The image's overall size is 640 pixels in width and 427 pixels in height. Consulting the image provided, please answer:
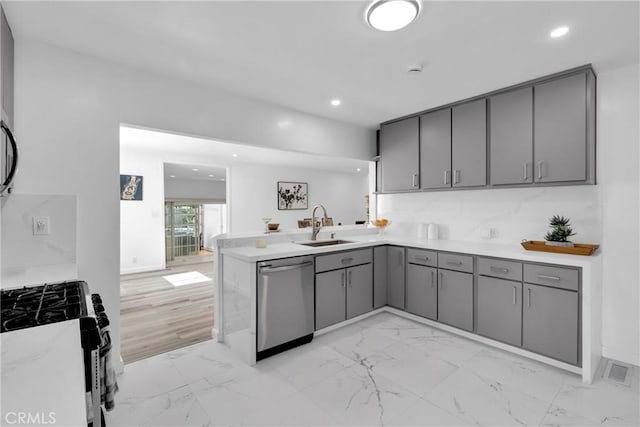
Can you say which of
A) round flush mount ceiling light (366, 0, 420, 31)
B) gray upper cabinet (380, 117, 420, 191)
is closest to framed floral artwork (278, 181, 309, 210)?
gray upper cabinet (380, 117, 420, 191)

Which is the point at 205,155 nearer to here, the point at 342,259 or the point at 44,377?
the point at 342,259

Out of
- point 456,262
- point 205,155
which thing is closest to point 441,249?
point 456,262

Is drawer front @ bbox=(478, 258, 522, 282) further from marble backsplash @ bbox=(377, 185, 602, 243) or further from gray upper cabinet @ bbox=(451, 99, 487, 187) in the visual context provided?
gray upper cabinet @ bbox=(451, 99, 487, 187)

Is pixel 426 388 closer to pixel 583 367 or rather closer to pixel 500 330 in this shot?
pixel 500 330

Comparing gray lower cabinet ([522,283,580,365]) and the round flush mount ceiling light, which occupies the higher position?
the round flush mount ceiling light

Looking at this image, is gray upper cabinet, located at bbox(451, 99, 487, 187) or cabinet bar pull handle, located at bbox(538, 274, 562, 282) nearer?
cabinet bar pull handle, located at bbox(538, 274, 562, 282)

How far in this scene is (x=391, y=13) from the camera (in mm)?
1676

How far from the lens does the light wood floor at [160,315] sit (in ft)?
9.19

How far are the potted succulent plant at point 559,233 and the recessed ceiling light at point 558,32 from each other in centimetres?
148

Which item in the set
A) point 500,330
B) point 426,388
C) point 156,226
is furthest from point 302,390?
point 156,226

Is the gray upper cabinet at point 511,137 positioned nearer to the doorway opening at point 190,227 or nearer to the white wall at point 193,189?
the doorway opening at point 190,227

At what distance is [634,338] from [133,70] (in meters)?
4.45

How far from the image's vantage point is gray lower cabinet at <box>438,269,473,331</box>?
112 inches

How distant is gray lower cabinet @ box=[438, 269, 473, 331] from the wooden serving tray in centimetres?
56
